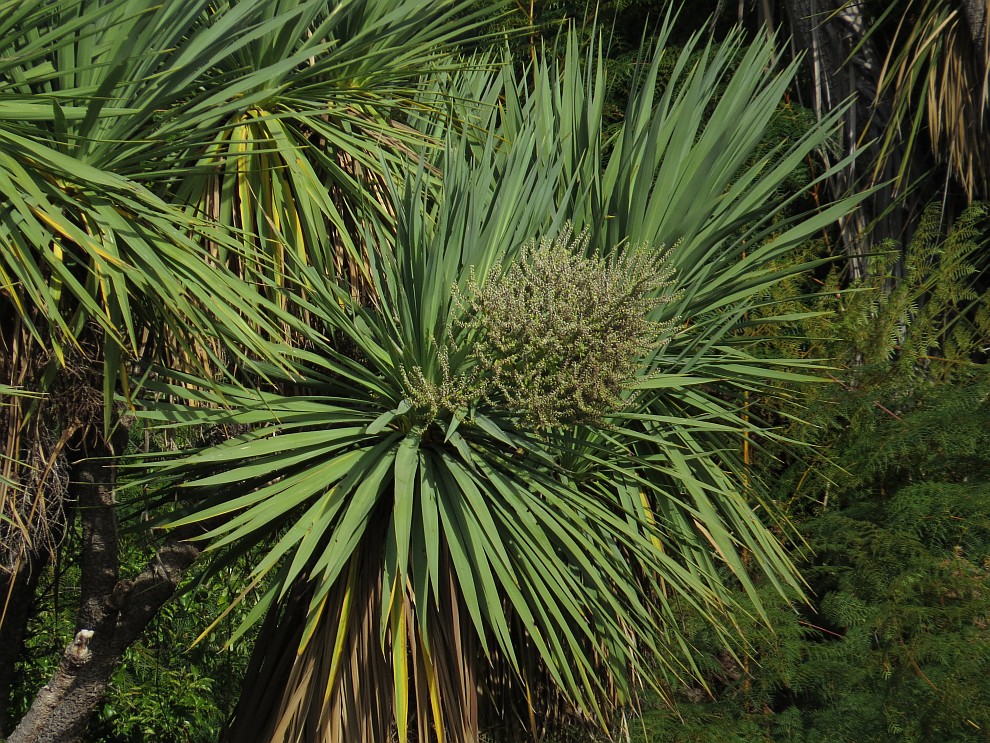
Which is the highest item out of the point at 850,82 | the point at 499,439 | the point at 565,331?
the point at 850,82

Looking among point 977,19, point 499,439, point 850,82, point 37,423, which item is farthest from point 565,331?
point 850,82

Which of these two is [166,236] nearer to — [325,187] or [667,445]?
[325,187]

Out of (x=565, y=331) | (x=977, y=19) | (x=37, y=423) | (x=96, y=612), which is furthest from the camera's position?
(x=977, y=19)

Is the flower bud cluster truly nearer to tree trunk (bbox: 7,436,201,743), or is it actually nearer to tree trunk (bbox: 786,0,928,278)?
tree trunk (bbox: 7,436,201,743)

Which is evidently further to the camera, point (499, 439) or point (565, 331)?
point (499, 439)

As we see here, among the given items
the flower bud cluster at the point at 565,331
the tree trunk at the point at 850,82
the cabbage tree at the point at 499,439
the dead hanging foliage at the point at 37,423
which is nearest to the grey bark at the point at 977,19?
the tree trunk at the point at 850,82

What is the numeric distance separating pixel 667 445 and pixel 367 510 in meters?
0.92

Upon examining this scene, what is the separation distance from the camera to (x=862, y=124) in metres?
5.57

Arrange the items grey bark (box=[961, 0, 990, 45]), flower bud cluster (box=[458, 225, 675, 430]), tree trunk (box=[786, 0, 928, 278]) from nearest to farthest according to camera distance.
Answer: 1. flower bud cluster (box=[458, 225, 675, 430])
2. grey bark (box=[961, 0, 990, 45])
3. tree trunk (box=[786, 0, 928, 278])

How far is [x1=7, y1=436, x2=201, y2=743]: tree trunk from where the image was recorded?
124 inches

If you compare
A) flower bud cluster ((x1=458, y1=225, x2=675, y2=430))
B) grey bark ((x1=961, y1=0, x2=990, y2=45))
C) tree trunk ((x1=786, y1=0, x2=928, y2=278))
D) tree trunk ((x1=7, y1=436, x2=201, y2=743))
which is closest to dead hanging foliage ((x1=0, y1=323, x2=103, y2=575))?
tree trunk ((x1=7, y1=436, x2=201, y2=743))

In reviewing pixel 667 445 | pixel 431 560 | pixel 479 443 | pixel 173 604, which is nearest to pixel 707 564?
pixel 667 445

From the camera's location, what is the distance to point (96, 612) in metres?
3.19

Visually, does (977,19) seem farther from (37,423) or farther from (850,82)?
(37,423)
